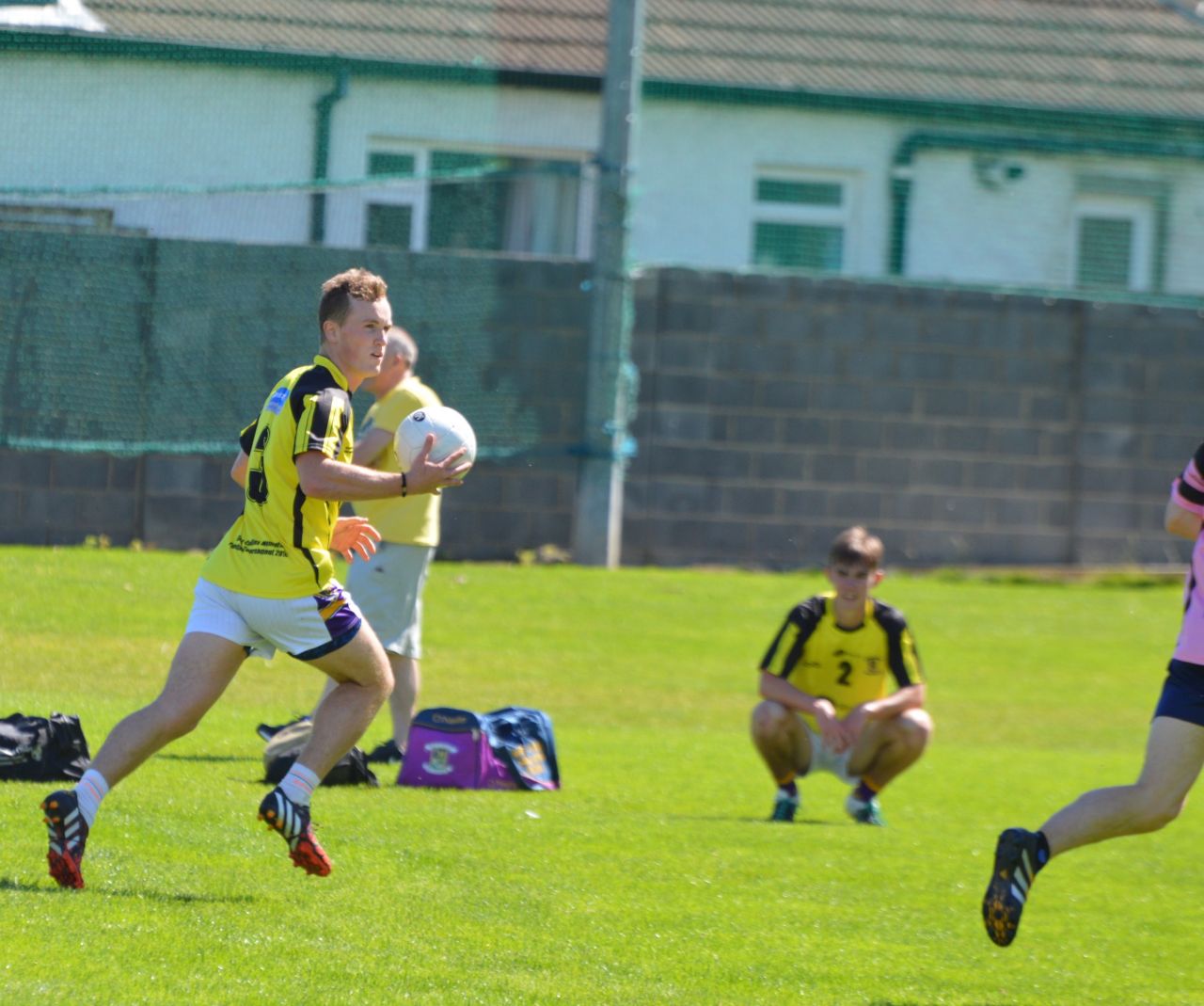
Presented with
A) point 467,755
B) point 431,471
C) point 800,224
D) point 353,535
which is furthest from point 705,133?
point 431,471

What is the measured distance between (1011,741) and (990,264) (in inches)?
296

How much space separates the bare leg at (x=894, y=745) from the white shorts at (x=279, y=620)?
3.59 m

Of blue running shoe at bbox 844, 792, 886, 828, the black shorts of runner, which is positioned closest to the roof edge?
blue running shoe at bbox 844, 792, 886, 828

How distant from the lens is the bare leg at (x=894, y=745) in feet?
28.0

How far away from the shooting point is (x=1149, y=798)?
5.49 m

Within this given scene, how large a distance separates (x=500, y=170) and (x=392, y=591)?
7018 mm

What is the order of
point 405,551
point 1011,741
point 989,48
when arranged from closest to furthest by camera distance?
1. point 405,551
2. point 1011,741
3. point 989,48

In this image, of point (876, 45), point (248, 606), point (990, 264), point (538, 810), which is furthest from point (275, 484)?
point (876, 45)

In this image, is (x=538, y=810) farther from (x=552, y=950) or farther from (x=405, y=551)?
(x=552, y=950)

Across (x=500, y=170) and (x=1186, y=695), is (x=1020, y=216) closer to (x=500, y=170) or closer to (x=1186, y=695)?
(x=500, y=170)

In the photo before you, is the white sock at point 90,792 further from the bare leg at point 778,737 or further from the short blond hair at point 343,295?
the bare leg at point 778,737

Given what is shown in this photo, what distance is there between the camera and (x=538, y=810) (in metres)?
7.71

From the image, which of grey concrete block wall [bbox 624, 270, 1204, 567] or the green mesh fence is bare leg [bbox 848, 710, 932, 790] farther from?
grey concrete block wall [bbox 624, 270, 1204, 567]

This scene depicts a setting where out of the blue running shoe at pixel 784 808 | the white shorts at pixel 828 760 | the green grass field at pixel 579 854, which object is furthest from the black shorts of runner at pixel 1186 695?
the white shorts at pixel 828 760
